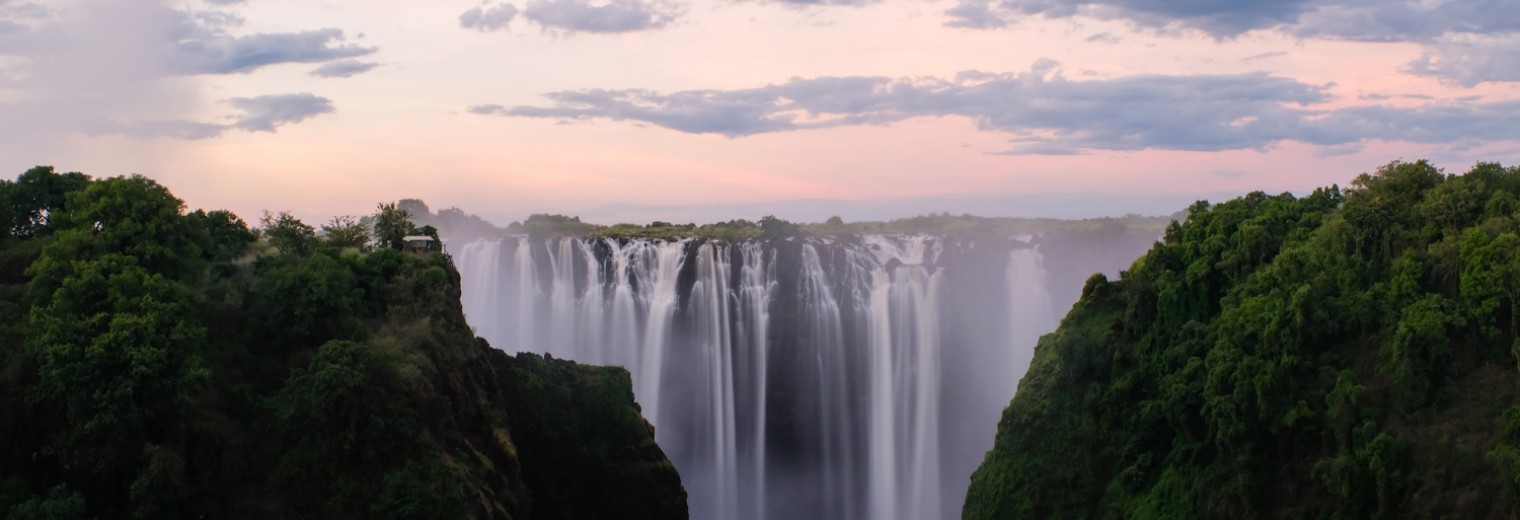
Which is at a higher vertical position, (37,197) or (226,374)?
(37,197)

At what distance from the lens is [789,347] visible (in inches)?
2124

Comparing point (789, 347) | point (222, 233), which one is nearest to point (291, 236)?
point (222, 233)

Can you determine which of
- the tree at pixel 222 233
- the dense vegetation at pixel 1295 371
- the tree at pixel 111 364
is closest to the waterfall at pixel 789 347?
the dense vegetation at pixel 1295 371

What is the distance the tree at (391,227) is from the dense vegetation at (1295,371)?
17.7 metres

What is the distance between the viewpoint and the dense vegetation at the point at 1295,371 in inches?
1246

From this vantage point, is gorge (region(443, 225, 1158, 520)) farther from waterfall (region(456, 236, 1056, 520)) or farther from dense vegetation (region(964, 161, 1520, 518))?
dense vegetation (region(964, 161, 1520, 518))

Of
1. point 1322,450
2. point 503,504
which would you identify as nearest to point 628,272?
point 503,504

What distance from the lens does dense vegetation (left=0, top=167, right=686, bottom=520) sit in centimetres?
3014

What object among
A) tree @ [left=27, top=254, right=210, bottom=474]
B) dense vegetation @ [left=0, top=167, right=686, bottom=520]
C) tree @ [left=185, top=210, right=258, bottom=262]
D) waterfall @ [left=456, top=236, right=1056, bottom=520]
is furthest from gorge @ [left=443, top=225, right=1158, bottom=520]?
tree @ [left=27, top=254, right=210, bottom=474]

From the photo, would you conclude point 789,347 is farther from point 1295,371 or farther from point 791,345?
point 1295,371

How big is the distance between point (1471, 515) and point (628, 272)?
3184 centimetres

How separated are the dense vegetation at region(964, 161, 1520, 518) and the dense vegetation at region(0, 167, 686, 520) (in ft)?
47.9

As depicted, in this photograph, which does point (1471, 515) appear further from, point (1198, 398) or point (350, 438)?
point (350, 438)

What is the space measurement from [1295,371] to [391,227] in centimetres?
2425
